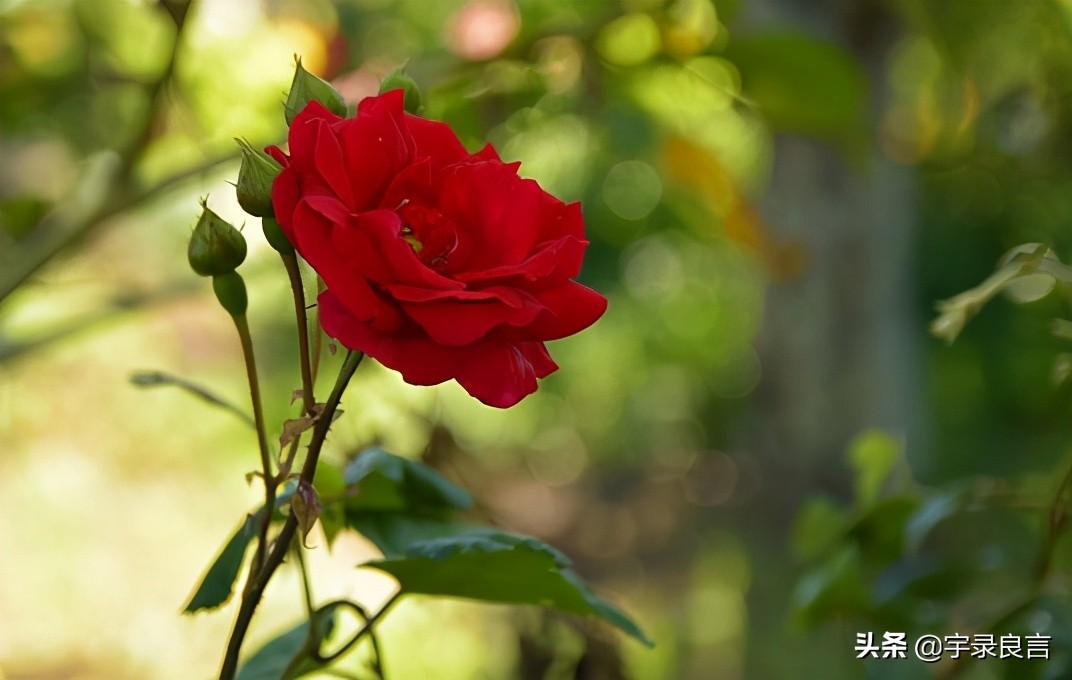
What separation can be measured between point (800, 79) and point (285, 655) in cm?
30

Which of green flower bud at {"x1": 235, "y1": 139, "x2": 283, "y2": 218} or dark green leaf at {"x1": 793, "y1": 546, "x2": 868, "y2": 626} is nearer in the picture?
green flower bud at {"x1": 235, "y1": 139, "x2": 283, "y2": 218}

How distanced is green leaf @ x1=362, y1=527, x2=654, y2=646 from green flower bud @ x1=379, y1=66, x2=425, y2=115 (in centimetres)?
10

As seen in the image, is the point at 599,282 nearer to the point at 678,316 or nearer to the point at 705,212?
the point at 678,316

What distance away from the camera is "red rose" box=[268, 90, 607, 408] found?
16 centimetres

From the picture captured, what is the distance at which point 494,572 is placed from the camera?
8.4 inches

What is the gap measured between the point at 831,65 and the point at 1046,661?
24 centimetres

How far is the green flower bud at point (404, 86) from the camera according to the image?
21 cm

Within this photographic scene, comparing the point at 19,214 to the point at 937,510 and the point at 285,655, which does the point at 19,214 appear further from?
the point at 937,510

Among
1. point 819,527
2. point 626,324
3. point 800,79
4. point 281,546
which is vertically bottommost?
point 281,546

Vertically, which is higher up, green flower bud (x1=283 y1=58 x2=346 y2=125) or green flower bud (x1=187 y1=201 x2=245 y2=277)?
green flower bud (x1=283 y1=58 x2=346 y2=125)

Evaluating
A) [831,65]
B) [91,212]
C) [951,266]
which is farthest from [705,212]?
[951,266]

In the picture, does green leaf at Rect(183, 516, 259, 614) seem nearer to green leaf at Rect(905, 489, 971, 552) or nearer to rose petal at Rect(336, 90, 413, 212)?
rose petal at Rect(336, 90, 413, 212)

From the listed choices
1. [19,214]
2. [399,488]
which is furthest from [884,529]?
[19,214]

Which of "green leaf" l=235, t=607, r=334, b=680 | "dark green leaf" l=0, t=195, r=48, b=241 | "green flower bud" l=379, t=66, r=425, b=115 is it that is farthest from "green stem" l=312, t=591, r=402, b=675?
"dark green leaf" l=0, t=195, r=48, b=241
